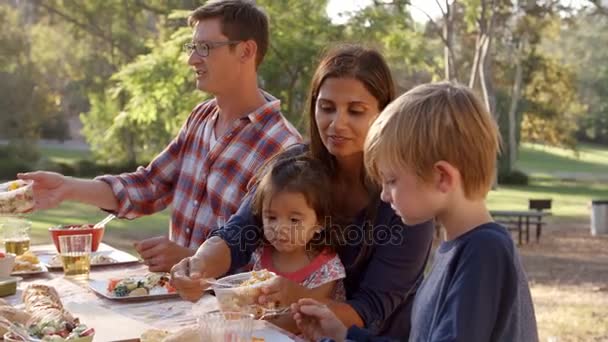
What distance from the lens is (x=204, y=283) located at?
2539 mm

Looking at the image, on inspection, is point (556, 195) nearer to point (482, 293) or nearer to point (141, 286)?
point (141, 286)

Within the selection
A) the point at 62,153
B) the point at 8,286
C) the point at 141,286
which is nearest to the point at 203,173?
the point at 141,286

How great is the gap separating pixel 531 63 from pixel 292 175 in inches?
1021

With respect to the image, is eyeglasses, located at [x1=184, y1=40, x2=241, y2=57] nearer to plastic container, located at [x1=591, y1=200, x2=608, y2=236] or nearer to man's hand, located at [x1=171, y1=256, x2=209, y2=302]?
man's hand, located at [x1=171, y1=256, x2=209, y2=302]

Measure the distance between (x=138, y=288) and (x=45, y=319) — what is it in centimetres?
61

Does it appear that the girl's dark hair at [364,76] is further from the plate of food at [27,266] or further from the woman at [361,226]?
the plate of food at [27,266]

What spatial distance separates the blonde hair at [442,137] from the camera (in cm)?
183

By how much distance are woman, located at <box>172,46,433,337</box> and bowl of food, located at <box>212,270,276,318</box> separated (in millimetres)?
A: 165

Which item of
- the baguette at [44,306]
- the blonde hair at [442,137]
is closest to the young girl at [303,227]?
the baguette at [44,306]

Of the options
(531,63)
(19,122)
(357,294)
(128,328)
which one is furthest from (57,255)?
(531,63)

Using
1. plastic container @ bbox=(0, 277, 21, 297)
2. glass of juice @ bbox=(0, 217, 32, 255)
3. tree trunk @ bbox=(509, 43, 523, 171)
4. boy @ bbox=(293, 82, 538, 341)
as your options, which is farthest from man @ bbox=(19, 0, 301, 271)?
tree trunk @ bbox=(509, 43, 523, 171)

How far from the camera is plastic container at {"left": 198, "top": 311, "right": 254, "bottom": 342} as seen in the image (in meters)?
2.03

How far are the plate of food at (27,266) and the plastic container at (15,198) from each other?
0.27 m

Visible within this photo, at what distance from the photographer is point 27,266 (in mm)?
3371
